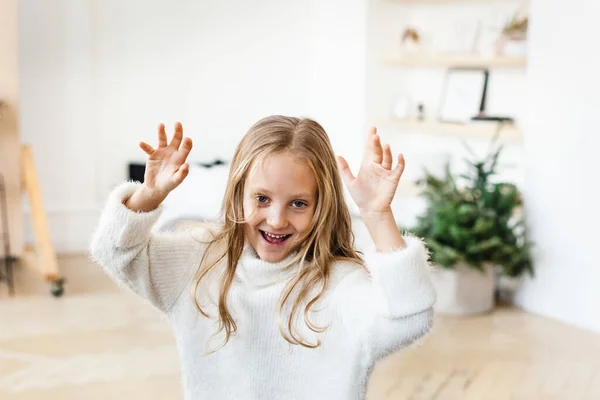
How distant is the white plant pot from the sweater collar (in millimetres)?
2372

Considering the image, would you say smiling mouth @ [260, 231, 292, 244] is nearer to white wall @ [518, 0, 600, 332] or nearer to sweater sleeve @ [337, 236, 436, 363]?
Result: sweater sleeve @ [337, 236, 436, 363]

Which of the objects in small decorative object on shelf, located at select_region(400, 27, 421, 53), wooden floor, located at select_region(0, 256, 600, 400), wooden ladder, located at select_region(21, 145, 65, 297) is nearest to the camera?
wooden floor, located at select_region(0, 256, 600, 400)

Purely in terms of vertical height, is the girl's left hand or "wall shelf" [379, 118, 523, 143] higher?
the girl's left hand

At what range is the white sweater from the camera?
1.29 meters

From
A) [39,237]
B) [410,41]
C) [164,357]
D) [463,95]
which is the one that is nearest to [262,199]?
[164,357]

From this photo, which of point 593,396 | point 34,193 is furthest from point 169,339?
point 593,396

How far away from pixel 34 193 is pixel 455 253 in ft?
6.30

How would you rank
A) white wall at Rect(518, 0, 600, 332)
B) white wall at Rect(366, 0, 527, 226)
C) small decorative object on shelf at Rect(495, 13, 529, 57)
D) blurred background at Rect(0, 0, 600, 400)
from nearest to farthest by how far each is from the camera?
blurred background at Rect(0, 0, 600, 400) → white wall at Rect(518, 0, 600, 332) → small decorative object on shelf at Rect(495, 13, 529, 57) → white wall at Rect(366, 0, 527, 226)

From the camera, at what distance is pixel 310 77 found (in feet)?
15.6

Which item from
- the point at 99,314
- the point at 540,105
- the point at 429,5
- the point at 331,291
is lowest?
the point at 99,314

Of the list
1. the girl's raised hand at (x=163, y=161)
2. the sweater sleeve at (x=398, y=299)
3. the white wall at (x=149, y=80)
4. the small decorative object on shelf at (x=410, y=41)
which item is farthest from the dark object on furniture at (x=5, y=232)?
the sweater sleeve at (x=398, y=299)

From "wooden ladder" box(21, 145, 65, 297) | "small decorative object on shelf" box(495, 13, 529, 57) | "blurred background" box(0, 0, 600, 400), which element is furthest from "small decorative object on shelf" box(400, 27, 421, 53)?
"wooden ladder" box(21, 145, 65, 297)

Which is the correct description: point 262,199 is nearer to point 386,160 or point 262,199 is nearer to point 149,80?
point 386,160

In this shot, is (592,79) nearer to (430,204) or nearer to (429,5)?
(430,204)
